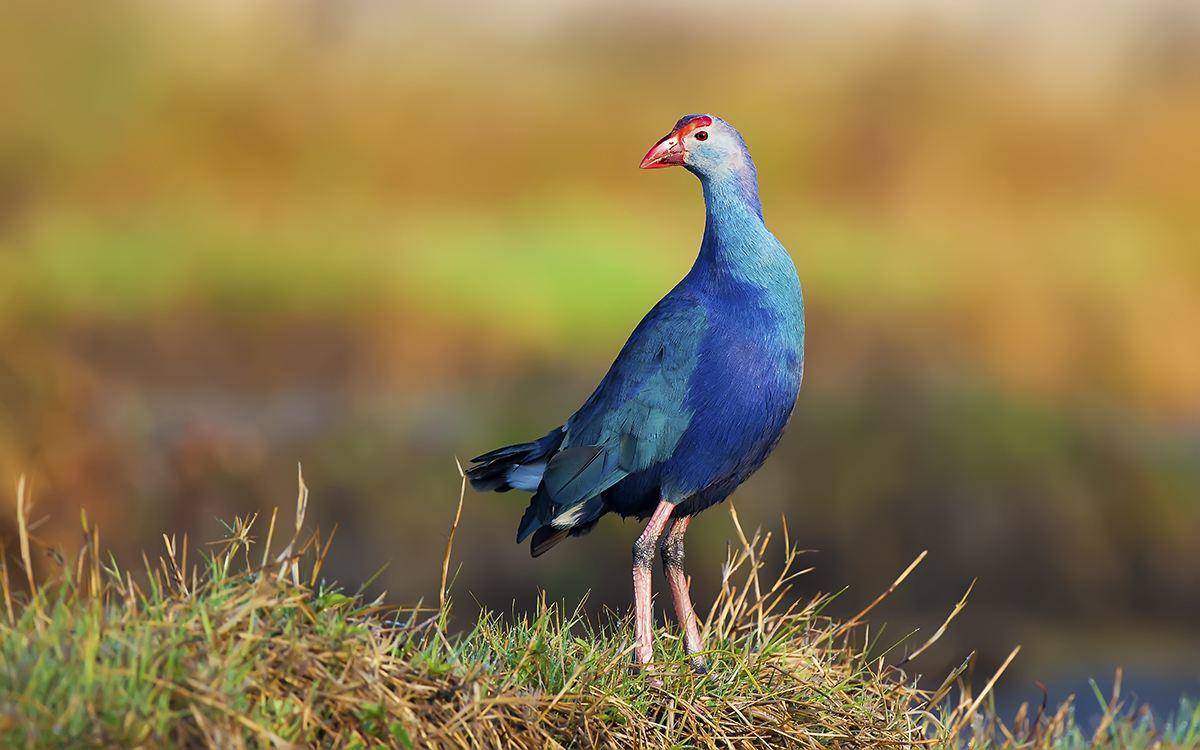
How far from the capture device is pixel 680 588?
4387 mm

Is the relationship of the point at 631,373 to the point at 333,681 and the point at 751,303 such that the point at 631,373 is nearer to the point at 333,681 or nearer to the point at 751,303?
the point at 751,303

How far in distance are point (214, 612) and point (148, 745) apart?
383 millimetres

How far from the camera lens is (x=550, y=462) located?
4.39 m

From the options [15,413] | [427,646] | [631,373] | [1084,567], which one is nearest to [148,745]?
[427,646]

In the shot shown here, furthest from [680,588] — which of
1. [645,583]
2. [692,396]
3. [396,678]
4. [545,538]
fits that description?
[396,678]

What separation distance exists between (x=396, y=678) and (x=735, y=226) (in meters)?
1.85

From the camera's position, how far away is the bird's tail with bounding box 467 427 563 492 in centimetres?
459

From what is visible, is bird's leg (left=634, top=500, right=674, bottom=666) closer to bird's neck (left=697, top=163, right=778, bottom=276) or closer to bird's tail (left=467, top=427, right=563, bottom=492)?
bird's tail (left=467, top=427, right=563, bottom=492)

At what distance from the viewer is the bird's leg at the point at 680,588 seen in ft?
13.6

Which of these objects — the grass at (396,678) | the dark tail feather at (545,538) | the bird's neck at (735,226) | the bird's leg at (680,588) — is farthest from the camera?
the dark tail feather at (545,538)

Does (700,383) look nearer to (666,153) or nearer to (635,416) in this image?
(635,416)

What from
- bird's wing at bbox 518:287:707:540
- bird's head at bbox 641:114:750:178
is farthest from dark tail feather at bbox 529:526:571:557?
bird's head at bbox 641:114:750:178

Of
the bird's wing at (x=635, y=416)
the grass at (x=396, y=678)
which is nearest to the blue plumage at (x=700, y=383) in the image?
the bird's wing at (x=635, y=416)

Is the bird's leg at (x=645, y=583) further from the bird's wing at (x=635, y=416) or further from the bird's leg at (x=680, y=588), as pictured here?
the bird's wing at (x=635, y=416)
